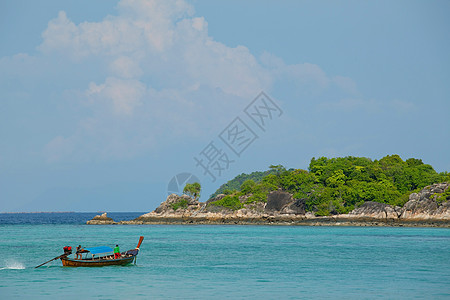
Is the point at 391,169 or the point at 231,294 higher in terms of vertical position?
the point at 391,169

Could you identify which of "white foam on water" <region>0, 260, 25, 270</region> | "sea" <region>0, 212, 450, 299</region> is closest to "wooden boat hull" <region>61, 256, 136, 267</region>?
"sea" <region>0, 212, 450, 299</region>

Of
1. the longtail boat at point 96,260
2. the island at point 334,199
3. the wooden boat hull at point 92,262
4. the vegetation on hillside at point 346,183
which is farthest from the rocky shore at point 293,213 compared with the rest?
the wooden boat hull at point 92,262

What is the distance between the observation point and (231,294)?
2559cm

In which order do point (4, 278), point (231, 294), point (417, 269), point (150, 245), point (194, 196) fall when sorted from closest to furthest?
point (231, 294), point (4, 278), point (417, 269), point (150, 245), point (194, 196)

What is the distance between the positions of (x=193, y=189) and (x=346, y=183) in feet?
127

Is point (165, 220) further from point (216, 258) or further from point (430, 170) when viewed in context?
point (216, 258)

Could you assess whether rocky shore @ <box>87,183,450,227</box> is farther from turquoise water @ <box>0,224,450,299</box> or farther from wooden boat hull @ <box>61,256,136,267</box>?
wooden boat hull @ <box>61,256,136,267</box>

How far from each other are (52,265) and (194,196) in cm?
9234

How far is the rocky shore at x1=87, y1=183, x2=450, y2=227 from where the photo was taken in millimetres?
90000

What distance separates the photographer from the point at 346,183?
110812 millimetres

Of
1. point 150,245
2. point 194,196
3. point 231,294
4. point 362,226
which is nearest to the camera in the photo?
point 231,294

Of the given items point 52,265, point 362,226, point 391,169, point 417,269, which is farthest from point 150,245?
point 391,169

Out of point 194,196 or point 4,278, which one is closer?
point 4,278

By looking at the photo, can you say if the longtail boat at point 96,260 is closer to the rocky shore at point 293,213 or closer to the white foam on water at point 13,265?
the white foam on water at point 13,265
